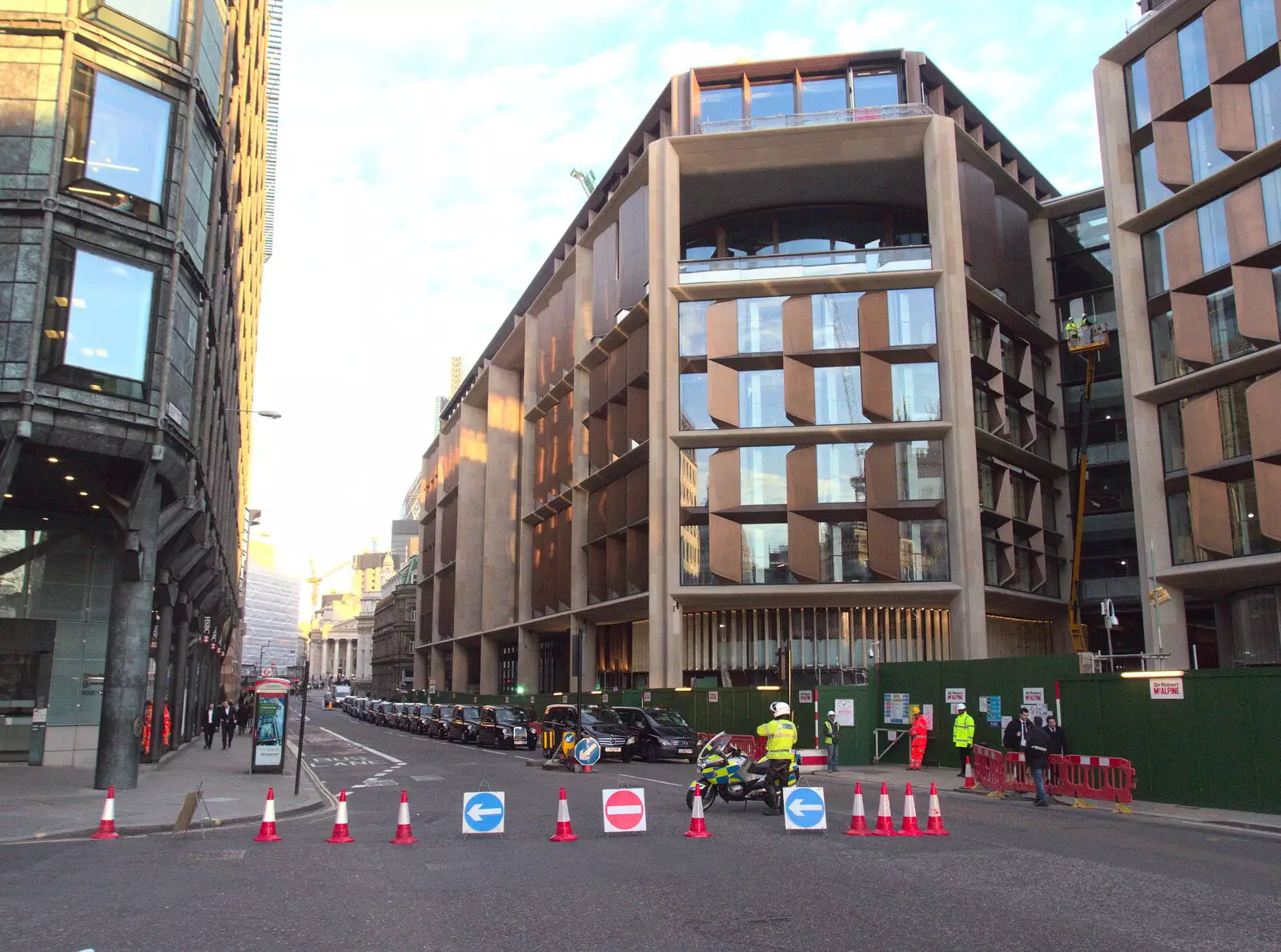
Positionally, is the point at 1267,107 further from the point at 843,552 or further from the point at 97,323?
the point at 97,323

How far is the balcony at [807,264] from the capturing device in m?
46.6

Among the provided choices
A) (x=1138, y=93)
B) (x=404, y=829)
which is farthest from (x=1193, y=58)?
(x=404, y=829)

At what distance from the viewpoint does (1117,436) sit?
5772 centimetres

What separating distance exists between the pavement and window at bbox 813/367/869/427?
2693 cm

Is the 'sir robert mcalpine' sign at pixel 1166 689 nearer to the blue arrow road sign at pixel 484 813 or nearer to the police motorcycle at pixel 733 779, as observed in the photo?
the police motorcycle at pixel 733 779

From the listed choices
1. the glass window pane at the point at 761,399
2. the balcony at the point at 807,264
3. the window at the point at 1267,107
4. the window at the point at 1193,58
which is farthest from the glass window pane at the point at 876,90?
the window at the point at 1267,107

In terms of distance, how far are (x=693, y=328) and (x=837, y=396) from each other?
6.99 m

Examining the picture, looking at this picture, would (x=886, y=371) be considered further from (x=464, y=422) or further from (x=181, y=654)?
(x=464, y=422)

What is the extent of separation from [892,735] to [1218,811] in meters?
13.0

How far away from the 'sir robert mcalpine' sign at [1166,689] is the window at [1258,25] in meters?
25.5

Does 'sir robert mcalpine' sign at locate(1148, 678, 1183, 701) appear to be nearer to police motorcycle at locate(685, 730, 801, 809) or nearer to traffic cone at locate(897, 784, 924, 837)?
police motorcycle at locate(685, 730, 801, 809)

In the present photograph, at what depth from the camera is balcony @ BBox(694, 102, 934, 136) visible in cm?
4769

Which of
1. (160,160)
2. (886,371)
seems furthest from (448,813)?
(886,371)

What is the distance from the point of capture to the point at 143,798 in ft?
63.1
